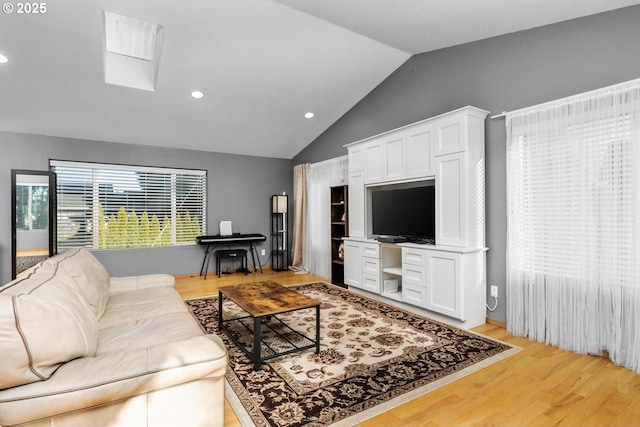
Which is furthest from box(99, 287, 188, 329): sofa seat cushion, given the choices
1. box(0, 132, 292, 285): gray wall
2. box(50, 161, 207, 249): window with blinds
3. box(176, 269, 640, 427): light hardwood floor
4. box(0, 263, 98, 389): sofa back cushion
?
box(50, 161, 207, 249): window with blinds

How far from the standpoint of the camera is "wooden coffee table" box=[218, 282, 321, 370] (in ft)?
8.07

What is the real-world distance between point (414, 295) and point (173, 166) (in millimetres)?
4669

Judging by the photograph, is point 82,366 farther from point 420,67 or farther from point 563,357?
point 420,67

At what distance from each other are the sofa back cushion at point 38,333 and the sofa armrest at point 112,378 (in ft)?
0.15

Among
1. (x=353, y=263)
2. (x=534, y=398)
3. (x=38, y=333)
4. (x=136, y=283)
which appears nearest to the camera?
(x=38, y=333)

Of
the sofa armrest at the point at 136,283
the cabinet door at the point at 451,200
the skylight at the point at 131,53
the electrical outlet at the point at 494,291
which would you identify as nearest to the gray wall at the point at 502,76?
the electrical outlet at the point at 494,291

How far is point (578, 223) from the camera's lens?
8.68ft

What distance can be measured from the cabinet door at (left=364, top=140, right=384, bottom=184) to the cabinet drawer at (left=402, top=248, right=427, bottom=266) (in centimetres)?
103

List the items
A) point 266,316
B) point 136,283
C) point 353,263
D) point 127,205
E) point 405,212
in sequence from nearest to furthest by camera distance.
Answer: point 266,316
point 136,283
point 405,212
point 353,263
point 127,205

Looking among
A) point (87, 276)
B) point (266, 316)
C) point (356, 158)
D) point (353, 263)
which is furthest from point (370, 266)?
point (87, 276)

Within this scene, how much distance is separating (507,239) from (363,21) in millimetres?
2584

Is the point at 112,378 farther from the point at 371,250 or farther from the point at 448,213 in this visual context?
the point at 371,250

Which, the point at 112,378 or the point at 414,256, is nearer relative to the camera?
the point at 112,378

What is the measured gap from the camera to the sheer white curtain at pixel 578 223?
2398mm
